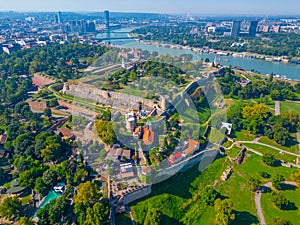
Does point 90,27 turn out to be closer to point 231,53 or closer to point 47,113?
point 231,53


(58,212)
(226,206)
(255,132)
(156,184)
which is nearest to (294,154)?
(255,132)

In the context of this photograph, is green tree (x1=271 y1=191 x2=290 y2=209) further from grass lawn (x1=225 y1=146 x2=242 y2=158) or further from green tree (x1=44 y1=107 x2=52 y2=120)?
green tree (x1=44 y1=107 x2=52 y2=120)

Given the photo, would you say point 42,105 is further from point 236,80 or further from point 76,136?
point 236,80

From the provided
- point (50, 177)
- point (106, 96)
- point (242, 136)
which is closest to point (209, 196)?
point (242, 136)

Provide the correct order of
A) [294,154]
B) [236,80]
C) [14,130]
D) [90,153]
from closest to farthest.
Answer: [90,153]
[294,154]
[14,130]
[236,80]

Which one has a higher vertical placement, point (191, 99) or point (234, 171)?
point (191, 99)
